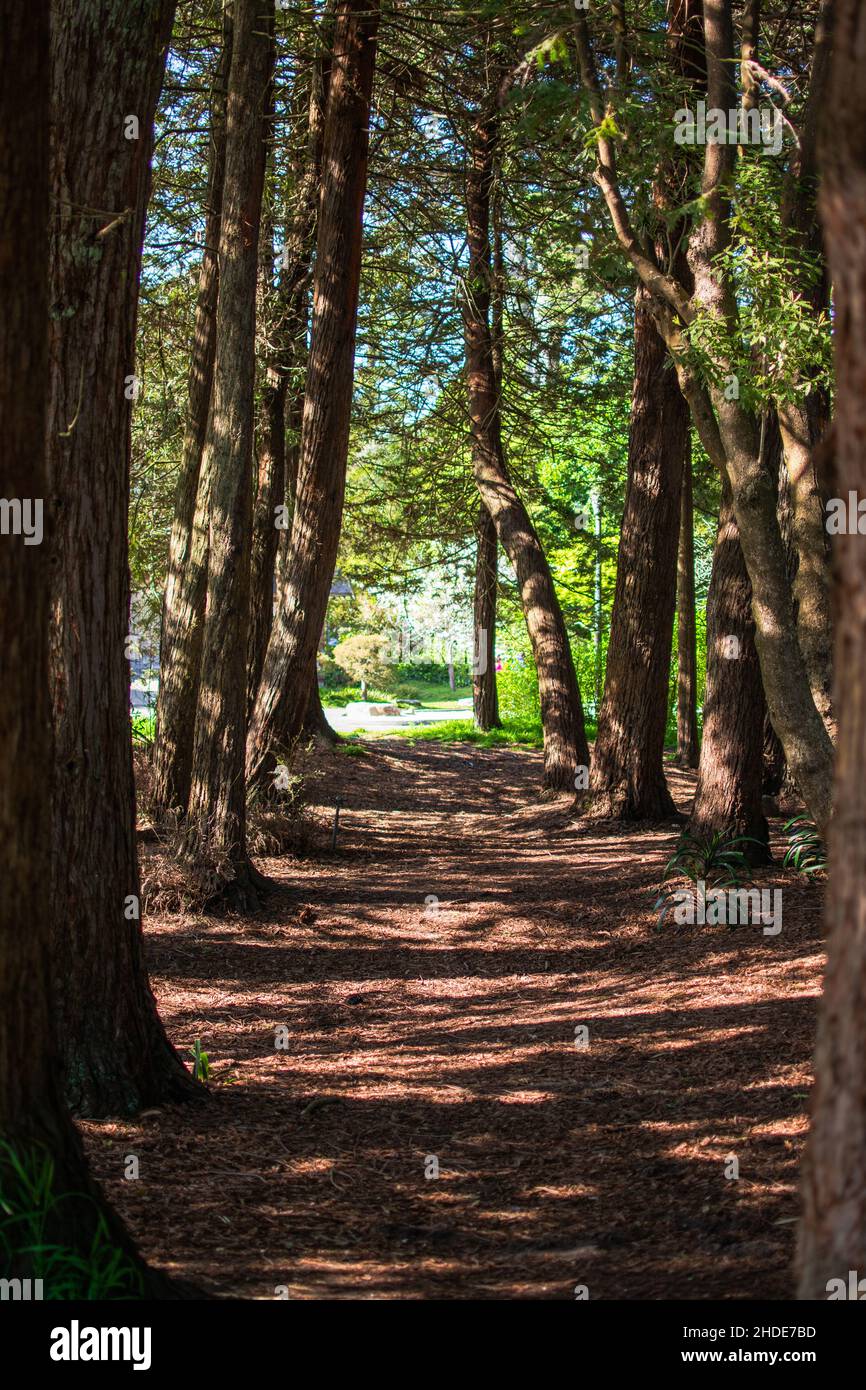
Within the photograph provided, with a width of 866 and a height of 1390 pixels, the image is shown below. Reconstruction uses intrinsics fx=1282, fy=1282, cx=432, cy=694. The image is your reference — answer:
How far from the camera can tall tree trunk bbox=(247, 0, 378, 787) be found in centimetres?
1212

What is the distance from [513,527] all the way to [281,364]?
11.3 feet

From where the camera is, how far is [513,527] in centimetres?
1598

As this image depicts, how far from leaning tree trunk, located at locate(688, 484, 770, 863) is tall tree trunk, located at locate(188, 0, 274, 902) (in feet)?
11.9

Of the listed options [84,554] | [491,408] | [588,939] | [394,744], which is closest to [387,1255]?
[84,554]

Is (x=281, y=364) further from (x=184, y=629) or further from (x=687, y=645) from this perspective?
(x=687, y=645)

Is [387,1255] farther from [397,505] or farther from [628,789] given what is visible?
[397,505]

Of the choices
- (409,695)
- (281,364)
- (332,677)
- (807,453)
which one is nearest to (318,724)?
(281,364)

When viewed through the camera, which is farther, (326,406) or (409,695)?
(409,695)

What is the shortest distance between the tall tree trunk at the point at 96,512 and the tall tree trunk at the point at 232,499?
437 cm

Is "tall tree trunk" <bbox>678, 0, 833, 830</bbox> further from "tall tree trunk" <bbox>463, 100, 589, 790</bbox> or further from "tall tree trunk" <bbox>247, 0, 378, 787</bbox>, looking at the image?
"tall tree trunk" <bbox>463, 100, 589, 790</bbox>

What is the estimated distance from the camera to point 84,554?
5309 mm

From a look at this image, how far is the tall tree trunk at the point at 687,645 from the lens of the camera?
59.8 feet

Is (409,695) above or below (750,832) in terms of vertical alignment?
above

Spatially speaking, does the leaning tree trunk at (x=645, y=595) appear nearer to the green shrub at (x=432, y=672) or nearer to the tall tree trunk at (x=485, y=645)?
the tall tree trunk at (x=485, y=645)
